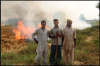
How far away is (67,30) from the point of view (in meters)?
3.54

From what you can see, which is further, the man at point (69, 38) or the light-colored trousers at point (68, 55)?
the light-colored trousers at point (68, 55)

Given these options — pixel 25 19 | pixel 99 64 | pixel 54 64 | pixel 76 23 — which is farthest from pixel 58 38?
pixel 76 23

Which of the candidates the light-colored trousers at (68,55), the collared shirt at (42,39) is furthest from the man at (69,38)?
the collared shirt at (42,39)

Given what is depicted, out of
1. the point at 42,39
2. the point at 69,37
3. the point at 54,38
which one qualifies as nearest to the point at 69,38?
the point at 69,37

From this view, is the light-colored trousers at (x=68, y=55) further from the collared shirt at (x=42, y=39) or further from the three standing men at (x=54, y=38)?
the collared shirt at (x=42, y=39)

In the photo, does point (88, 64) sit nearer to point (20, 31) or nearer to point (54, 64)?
point (54, 64)

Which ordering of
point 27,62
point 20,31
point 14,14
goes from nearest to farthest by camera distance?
point 27,62 → point 20,31 → point 14,14

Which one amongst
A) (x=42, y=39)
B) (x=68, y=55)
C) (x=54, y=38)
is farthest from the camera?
(x=68, y=55)

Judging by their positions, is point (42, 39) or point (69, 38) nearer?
point (42, 39)

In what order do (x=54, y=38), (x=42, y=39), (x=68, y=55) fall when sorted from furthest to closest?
(x=68, y=55), (x=54, y=38), (x=42, y=39)

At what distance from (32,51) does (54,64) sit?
8.12ft

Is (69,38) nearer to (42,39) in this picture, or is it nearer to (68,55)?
(68,55)

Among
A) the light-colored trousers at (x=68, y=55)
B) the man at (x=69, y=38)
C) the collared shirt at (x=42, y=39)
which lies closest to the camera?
the collared shirt at (x=42, y=39)

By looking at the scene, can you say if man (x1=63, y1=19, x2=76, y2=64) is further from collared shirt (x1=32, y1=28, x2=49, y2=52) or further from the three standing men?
collared shirt (x1=32, y1=28, x2=49, y2=52)
